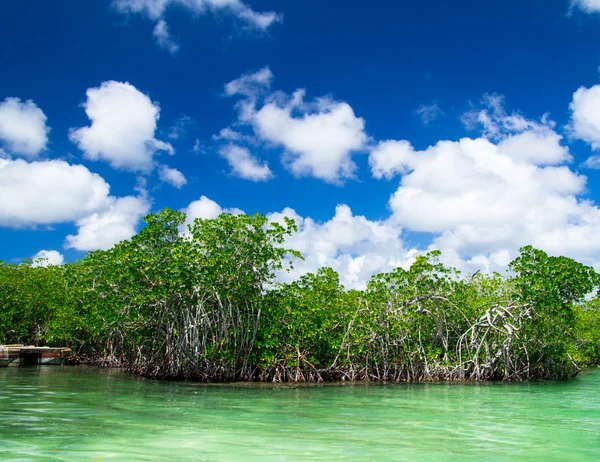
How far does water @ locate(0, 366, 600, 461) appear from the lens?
184 inches

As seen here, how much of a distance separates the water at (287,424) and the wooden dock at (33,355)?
6.57 metres

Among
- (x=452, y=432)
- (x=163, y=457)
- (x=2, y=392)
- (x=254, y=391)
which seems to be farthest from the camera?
(x=254, y=391)

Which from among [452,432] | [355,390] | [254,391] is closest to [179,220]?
[254,391]

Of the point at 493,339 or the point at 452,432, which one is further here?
the point at 493,339

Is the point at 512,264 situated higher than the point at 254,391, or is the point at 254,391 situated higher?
the point at 512,264

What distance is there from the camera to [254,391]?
1062 cm

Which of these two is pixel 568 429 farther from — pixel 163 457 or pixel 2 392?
pixel 2 392

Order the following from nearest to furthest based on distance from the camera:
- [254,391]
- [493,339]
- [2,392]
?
[2,392]
[254,391]
[493,339]

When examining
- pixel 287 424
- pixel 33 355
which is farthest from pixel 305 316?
pixel 33 355

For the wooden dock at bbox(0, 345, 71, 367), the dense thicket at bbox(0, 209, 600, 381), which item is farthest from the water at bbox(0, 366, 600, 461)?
the wooden dock at bbox(0, 345, 71, 367)

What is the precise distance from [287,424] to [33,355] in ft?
49.7

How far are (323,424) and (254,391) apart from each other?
4.59m

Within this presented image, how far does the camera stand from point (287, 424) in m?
6.30

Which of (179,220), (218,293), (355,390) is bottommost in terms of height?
(355,390)
